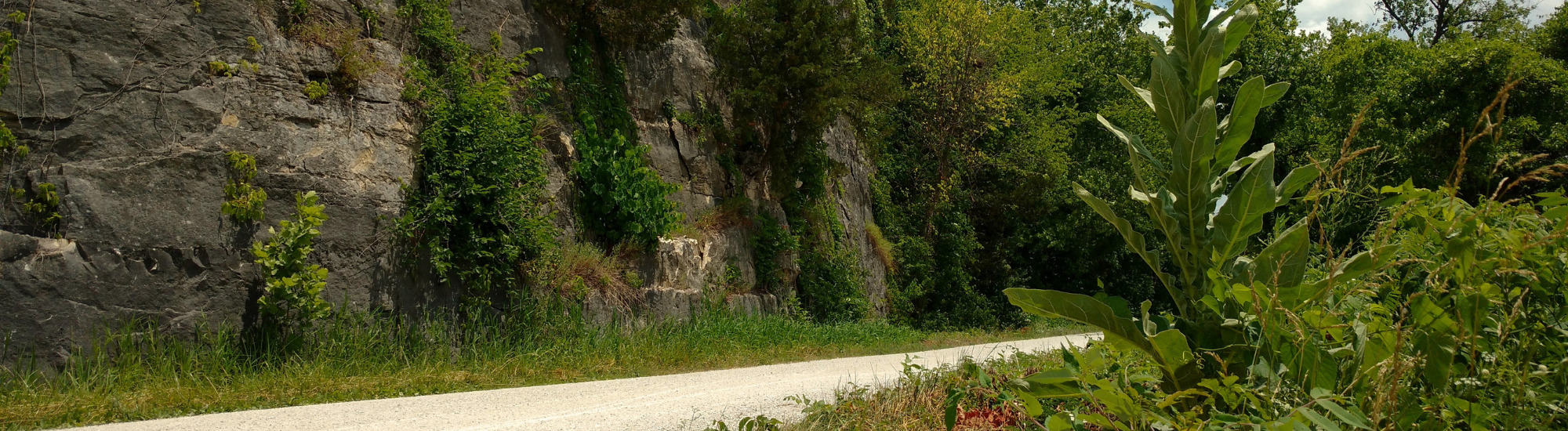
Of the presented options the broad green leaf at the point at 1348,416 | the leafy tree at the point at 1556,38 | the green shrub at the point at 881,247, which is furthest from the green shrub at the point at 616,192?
the leafy tree at the point at 1556,38

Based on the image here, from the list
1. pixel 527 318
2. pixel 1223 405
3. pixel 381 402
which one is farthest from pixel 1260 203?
pixel 527 318

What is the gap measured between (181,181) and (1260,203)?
839cm

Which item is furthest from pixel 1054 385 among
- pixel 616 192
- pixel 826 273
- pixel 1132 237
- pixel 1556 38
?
pixel 1556 38

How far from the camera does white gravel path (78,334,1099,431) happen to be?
504 centimetres

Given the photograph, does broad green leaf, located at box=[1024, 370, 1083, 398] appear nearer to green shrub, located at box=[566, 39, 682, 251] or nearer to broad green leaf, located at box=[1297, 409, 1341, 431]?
broad green leaf, located at box=[1297, 409, 1341, 431]

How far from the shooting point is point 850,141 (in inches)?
839

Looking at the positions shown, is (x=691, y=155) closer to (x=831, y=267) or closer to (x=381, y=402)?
(x=831, y=267)

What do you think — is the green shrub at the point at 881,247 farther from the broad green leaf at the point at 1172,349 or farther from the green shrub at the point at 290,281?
the broad green leaf at the point at 1172,349

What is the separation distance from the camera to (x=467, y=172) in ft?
30.9

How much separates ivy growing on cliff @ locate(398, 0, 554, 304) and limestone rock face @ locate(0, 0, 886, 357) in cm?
24

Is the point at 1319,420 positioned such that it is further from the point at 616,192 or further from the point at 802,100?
the point at 802,100

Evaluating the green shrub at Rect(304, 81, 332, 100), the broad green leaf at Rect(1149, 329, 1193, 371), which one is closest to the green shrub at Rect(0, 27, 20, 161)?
the green shrub at Rect(304, 81, 332, 100)

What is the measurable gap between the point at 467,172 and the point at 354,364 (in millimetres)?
2564

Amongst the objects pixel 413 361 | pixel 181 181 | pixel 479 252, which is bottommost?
pixel 413 361
